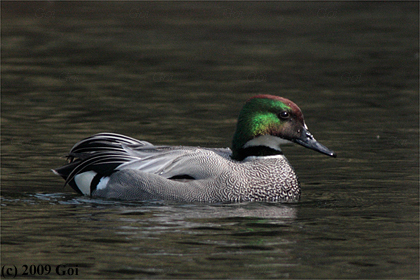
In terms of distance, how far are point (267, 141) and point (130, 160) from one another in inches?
59.8

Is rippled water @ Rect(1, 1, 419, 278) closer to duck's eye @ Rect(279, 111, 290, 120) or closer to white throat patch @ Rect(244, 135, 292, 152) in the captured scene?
white throat patch @ Rect(244, 135, 292, 152)

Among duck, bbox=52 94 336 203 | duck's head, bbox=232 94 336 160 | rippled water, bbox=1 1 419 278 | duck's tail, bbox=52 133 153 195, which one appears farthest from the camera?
duck's tail, bbox=52 133 153 195

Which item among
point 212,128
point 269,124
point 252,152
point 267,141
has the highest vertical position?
point 269,124

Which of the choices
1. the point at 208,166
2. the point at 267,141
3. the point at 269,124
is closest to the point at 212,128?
the point at 267,141

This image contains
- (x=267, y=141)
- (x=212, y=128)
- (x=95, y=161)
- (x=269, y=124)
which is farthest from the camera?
(x=212, y=128)

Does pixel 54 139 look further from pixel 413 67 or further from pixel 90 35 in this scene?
pixel 90 35

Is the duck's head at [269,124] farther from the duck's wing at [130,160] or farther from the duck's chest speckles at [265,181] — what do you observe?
the duck's wing at [130,160]

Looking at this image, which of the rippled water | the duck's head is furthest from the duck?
the rippled water

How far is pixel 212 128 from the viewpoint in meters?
13.1

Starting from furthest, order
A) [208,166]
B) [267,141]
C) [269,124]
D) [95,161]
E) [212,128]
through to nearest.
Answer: [212,128], [267,141], [95,161], [269,124], [208,166]

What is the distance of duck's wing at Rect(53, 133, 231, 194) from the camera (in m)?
9.26

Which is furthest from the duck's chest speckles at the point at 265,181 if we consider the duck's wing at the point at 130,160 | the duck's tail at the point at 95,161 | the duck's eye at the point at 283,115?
the duck's tail at the point at 95,161

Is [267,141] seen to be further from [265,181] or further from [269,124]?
[265,181]

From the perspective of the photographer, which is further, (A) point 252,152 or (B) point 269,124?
(A) point 252,152
